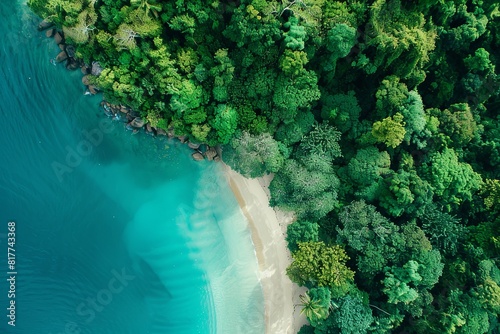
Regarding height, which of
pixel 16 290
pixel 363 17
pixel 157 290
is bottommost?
pixel 157 290

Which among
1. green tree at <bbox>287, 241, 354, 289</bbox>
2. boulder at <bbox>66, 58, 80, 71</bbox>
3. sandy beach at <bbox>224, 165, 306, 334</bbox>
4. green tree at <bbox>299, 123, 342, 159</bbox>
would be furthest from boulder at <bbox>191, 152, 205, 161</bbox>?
boulder at <bbox>66, 58, 80, 71</bbox>

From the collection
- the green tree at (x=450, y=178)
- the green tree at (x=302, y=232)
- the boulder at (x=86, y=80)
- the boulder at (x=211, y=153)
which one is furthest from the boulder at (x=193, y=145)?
the green tree at (x=450, y=178)

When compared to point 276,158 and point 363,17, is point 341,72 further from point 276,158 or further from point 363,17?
point 276,158

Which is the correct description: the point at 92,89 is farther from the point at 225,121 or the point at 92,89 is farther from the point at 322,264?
the point at 322,264

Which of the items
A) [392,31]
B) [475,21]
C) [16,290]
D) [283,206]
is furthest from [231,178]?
[475,21]

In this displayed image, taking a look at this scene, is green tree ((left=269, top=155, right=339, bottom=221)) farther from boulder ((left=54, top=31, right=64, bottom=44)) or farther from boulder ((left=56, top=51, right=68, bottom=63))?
boulder ((left=54, top=31, right=64, bottom=44))

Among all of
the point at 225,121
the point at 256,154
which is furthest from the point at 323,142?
the point at 225,121

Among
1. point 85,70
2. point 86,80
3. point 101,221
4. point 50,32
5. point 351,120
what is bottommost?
point 101,221
